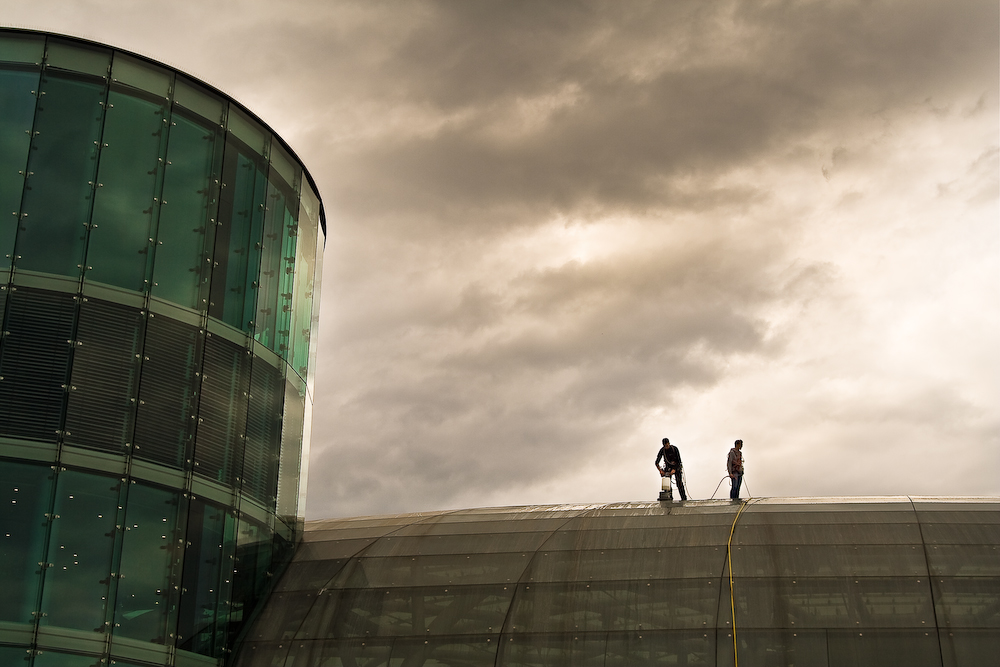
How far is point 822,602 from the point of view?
25.5 metres

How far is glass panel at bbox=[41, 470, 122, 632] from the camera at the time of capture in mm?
24781

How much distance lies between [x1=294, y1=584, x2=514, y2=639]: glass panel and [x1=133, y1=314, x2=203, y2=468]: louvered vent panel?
5.46 metres

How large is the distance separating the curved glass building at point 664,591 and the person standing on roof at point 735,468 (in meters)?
1.87

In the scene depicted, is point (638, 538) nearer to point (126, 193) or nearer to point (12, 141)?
point (126, 193)

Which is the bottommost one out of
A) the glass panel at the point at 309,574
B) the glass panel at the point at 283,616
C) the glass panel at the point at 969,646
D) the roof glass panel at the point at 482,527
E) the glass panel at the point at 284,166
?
the glass panel at the point at 969,646

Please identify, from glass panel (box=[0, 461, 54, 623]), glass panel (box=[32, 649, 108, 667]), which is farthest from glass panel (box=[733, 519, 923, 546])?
glass panel (box=[0, 461, 54, 623])

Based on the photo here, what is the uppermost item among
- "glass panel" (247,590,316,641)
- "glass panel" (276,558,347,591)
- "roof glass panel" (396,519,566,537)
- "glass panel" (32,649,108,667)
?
"roof glass panel" (396,519,566,537)

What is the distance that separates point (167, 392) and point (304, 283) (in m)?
7.37

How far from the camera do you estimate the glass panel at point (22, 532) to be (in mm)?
24406

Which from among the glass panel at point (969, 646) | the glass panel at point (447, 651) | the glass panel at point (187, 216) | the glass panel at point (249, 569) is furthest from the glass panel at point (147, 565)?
the glass panel at point (969, 646)

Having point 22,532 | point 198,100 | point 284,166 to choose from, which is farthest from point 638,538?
point 198,100

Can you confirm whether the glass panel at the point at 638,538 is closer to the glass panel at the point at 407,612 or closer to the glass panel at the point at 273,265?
the glass panel at the point at 407,612

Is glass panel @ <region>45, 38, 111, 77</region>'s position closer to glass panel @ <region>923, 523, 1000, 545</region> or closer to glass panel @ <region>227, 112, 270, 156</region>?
glass panel @ <region>227, 112, 270, 156</region>

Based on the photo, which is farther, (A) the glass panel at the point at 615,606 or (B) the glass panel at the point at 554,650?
(A) the glass panel at the point at 615,606
